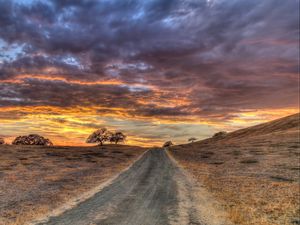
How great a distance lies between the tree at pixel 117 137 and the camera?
14162cm

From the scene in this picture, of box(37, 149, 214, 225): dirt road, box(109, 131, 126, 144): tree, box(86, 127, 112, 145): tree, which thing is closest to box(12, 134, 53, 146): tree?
box(86, 127, 112, 145): tree

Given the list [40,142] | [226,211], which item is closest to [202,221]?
[226,211]

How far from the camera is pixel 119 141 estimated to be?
145 m

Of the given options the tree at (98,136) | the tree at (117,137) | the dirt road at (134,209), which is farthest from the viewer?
the tree at (117,137)

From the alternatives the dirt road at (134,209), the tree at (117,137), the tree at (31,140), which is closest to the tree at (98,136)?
the tree at (117,137)

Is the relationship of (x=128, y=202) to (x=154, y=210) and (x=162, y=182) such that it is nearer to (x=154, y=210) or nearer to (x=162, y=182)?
(x=154, y=210)

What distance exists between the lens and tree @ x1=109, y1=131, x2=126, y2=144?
142 m

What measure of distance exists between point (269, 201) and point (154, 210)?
8.47 metres

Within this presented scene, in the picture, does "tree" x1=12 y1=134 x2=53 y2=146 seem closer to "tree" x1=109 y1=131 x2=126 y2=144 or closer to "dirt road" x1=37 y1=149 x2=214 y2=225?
"tree" x1=109 y1=131 x2=126 y2=144

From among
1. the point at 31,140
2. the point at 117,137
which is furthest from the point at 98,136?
the point at 31,140

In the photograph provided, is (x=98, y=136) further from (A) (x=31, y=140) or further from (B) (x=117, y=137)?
(A) (x=31, y=140)

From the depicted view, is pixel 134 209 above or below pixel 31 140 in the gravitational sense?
below

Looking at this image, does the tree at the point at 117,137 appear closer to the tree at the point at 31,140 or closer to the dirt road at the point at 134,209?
the tree at the point at 31,140

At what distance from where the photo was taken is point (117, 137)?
143 meters
